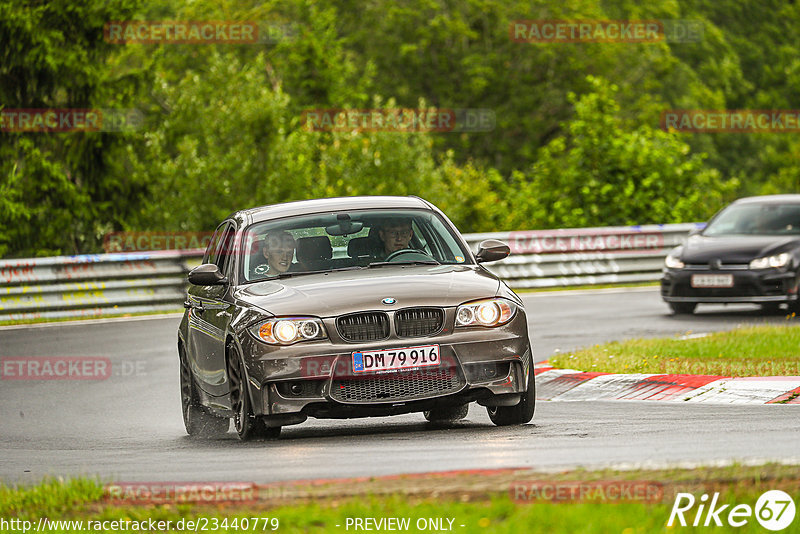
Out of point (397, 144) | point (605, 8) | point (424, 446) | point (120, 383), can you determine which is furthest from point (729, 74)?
point (424, 446)

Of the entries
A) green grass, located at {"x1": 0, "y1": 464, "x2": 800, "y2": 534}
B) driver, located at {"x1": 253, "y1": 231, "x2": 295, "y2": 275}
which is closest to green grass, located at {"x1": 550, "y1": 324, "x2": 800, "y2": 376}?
driver, located at {"x1": 253, "y1": 231, "x2": 295, "y2": 275}

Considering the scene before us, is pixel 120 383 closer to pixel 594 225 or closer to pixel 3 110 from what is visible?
pixel 3 110

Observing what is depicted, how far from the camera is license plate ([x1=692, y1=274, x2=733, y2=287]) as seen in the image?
62.6 ft

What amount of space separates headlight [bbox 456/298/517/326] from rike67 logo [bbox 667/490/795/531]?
342 cm

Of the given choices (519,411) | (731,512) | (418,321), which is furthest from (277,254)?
Result: (731,512)

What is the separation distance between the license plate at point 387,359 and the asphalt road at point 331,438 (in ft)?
1.50

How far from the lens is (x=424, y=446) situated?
8.49 meters

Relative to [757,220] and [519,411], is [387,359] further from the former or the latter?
[757,220]

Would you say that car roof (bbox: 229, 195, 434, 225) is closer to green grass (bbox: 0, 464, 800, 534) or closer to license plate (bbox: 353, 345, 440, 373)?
license plate (bbox: 353, 345, 440, 373)

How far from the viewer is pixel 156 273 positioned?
2223 centimetres

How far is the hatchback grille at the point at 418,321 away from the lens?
9055mm

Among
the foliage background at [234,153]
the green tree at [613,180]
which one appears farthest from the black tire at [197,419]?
the green tree at [613,180]

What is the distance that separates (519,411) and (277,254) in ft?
6.48

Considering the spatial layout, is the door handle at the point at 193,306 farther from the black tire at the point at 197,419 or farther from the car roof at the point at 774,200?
the car roof at the point at 774,200
